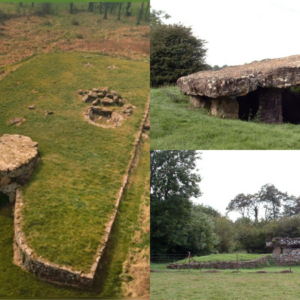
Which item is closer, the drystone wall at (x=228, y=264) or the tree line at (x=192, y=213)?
the tree line at (x=192, y=213)

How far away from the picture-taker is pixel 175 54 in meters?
12.5

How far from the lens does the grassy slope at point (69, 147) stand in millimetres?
6594

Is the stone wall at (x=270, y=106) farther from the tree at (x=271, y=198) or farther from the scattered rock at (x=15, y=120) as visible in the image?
the scattered rock at (x=15, y=120)

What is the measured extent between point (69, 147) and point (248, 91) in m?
4.17

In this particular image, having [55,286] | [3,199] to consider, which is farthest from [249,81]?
[55,286]

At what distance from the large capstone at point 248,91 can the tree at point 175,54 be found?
2707 millimetres

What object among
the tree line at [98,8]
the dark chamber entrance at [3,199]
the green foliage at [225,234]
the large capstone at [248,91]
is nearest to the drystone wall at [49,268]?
the dark chamber entrance at [3,199]

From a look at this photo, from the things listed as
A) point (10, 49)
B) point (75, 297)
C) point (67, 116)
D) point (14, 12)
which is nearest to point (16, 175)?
point (67, 116)

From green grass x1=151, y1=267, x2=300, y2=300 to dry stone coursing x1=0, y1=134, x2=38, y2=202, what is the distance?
3.09 meters

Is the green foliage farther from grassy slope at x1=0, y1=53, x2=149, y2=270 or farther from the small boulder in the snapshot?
the small boulder

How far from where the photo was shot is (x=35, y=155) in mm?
Answer: 7188

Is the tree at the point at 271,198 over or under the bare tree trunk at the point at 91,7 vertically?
under

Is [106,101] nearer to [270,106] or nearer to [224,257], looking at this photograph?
[270,106]

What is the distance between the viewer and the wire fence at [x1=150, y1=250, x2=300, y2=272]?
8.23m
